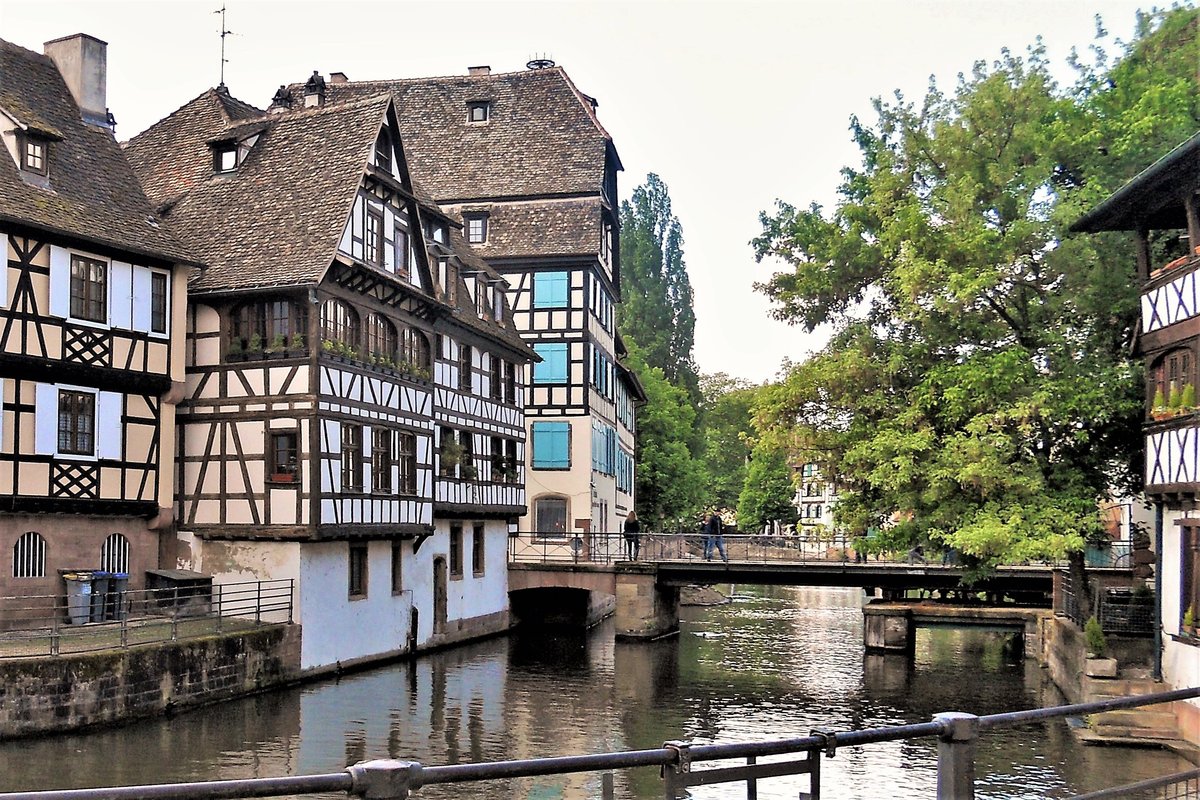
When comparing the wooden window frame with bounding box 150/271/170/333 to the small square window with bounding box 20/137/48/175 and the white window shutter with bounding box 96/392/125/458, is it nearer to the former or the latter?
the white window shutter with bounding box 96/392/125/458

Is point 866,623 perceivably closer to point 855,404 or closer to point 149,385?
point 855,404

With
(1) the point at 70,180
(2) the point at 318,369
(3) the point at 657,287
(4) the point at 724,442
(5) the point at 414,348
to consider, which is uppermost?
(3) the point at 657,287

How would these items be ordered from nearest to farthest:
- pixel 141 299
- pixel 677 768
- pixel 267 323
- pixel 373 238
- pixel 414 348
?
pixel 677 768, pixel 141 299, pixel 267 323, pixel 373 238, pixel 414 348

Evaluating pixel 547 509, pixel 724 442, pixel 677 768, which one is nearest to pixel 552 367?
pixel 547 509

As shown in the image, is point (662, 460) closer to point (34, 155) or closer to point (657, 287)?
point (657, 287)

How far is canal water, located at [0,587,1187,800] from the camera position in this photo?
17.5 metres

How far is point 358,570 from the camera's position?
1188 inches

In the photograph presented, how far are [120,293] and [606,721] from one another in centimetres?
1258

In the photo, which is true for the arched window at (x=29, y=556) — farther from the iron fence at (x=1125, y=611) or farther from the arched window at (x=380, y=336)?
the iron fence at (x=1125, y=611)

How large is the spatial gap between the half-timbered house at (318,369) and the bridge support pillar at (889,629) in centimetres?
1163

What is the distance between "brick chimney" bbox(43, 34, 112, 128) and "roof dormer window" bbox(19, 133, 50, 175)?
3.65 meters

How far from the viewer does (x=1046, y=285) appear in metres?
27.6

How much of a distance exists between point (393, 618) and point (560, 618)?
1271 cm

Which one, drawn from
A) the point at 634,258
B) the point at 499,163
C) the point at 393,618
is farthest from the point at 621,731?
the point at 634,258
